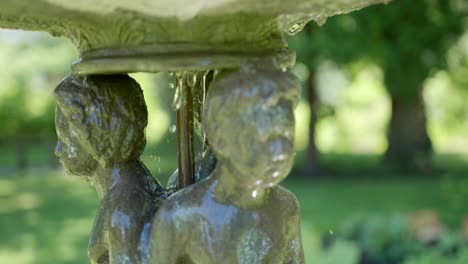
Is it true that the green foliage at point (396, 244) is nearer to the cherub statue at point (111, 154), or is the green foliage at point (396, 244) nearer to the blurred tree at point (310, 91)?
the cherub statue at point (111, 154)

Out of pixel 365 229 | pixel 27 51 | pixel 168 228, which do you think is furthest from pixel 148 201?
pixel 27 51

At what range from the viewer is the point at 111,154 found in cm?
188

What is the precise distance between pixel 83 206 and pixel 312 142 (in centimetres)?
423

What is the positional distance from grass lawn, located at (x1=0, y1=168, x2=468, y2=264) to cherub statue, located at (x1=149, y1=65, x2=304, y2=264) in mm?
4137

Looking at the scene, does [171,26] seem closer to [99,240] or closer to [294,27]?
[294,27]

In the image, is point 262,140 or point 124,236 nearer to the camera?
point 262,140

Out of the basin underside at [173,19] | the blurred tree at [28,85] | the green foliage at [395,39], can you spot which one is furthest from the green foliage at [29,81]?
the basin underside at [173,19]

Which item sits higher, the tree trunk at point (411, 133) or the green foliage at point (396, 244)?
the green foliage at point (396, 244)

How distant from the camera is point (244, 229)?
1690mm

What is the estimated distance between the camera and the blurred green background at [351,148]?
5.79m

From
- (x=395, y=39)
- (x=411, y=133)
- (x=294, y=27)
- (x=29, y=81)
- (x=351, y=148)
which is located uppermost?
(x=294, y=27)

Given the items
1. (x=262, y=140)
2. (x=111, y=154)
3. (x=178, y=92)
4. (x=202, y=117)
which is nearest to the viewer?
(x=262, y=140)

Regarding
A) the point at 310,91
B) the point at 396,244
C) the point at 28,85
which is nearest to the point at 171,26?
the point at 396,244

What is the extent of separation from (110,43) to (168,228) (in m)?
0.48
